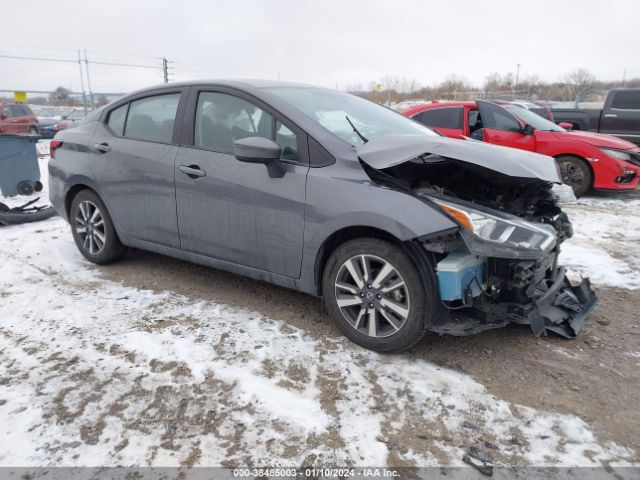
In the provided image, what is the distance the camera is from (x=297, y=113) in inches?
130

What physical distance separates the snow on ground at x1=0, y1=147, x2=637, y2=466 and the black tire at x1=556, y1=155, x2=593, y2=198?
6.26 metres

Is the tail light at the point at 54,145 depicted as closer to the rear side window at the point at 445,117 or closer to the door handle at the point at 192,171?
the door handle at the point at 192,171

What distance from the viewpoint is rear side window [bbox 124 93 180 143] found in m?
3.89

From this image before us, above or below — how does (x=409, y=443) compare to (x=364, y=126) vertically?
below

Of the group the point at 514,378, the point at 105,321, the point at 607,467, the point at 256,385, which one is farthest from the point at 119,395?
the point at 607,467

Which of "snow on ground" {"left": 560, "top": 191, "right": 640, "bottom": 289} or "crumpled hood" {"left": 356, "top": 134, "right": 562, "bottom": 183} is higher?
"crumpled hood" {"left": 356, "top": 134, "right": 562, "bottom": 183}

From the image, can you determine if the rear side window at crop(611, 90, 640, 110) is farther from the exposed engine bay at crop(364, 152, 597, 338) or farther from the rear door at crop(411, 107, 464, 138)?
the exposed engine bay at crop(364, 152, 597, 338)

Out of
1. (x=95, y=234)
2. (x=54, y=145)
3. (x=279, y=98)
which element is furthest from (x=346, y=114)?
(x=54, y=145)

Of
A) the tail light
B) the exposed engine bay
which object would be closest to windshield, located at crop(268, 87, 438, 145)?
Answer: the exposed engine bay

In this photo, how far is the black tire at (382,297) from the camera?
2814 mm

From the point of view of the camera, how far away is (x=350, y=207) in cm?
295

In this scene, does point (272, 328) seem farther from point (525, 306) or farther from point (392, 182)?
point (525, 306)

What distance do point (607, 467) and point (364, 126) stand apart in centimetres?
251

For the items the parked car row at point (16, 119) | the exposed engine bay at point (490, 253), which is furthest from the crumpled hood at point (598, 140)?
the parked car row at point (16, 119)
